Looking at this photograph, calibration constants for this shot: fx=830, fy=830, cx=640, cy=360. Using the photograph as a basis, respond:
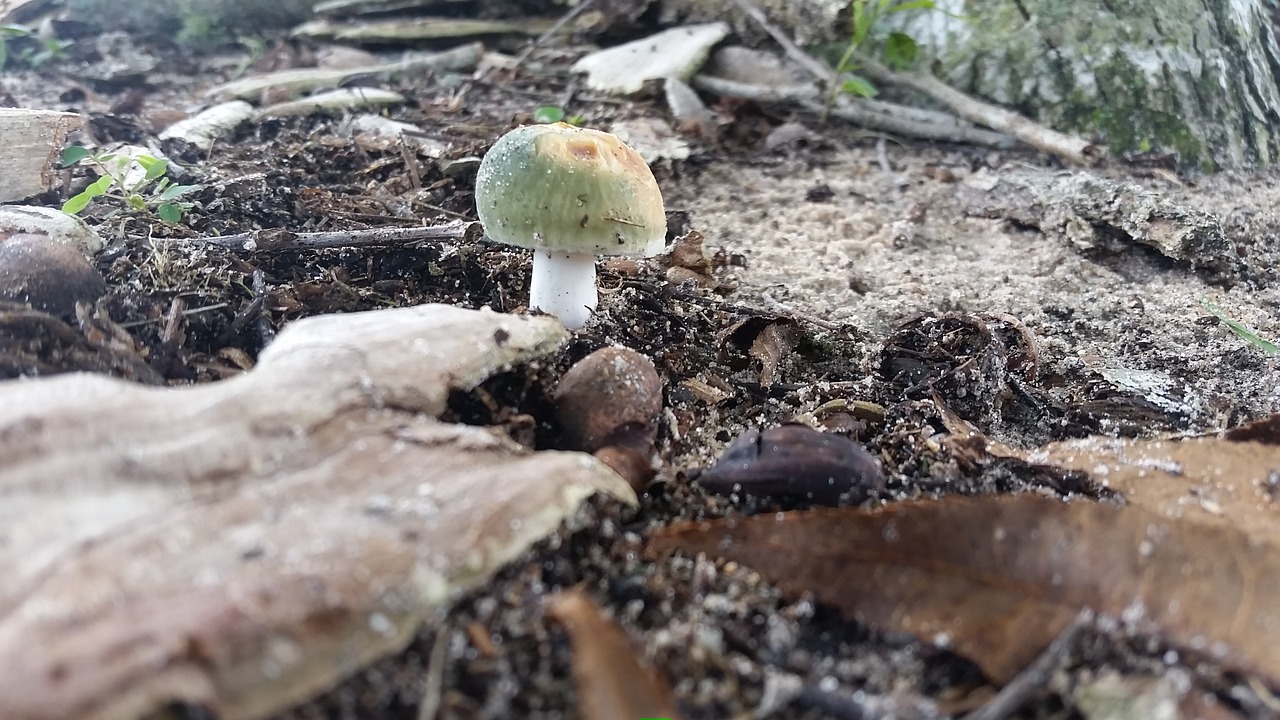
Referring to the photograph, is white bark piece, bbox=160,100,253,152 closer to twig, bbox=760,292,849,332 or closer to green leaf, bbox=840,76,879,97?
twig, bbox=760,292,849,332

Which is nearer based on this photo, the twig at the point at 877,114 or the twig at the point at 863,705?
the twig at the point at 863,705

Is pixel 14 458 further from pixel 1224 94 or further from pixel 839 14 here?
pixel 1224 94

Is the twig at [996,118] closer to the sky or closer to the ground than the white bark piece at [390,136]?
closer to the sky

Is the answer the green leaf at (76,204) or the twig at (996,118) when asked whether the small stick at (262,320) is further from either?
the twig at (996,118)

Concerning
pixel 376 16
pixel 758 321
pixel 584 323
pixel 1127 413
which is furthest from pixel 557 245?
pixel 376 16

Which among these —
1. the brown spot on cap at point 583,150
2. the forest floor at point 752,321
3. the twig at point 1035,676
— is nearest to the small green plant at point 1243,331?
the forest floor at point 752,321
